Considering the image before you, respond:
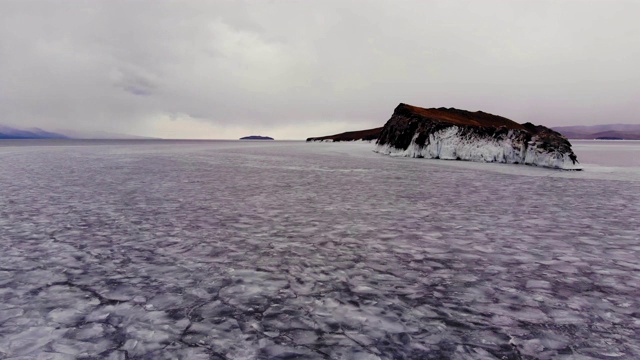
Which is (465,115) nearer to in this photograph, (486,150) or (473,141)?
(473,141)

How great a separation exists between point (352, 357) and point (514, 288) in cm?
224

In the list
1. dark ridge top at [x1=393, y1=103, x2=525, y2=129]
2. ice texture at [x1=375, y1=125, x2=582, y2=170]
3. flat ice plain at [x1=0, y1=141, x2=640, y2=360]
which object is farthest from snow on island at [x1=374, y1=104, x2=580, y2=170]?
flat ice plain at [x1=0, y1=141, x2=640, y2=360]

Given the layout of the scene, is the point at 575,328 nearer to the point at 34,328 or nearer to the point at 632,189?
the point at 34,328

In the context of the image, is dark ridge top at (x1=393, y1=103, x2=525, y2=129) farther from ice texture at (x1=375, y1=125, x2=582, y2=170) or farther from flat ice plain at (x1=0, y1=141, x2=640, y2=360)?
flat ice plain at (x1=0, y1=141, x2=640, y2=360)

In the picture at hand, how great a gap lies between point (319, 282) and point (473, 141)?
24.7 meters

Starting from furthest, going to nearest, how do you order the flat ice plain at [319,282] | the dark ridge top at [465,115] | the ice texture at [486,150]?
the dark ridge top at [465,115] → the ice texture at [486,150] → the flat ice plain at [319,282]

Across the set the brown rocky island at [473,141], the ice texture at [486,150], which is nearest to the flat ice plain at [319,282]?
the ice texture at [486,150]

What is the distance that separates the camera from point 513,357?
2.82 meters

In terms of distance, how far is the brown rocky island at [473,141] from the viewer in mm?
21625

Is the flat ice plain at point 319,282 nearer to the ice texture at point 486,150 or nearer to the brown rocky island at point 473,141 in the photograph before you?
the ice texture at point 486,150

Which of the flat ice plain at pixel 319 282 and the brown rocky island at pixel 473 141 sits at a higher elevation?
the brown rocky island at pixel 473 141

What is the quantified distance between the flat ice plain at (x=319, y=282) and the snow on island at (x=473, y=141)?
14.5 metres

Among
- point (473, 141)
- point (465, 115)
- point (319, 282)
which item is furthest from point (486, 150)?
point (319, 282)

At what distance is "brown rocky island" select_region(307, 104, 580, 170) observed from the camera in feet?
70.9
